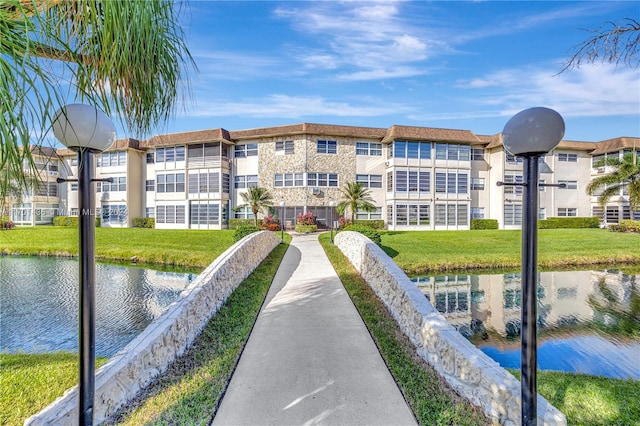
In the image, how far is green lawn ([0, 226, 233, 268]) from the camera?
13406 mm

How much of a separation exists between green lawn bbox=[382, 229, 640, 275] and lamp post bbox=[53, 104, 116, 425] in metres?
10.7

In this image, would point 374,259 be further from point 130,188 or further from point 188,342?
point 130,188

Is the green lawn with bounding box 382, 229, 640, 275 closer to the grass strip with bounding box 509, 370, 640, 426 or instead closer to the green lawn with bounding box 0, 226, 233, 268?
the grass strip with bounding box 509, 370, 640, 426

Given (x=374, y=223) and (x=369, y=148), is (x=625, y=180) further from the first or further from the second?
(x=369, y=148)

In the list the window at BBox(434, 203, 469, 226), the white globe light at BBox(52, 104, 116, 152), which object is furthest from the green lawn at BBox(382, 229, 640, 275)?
the white globe light at BBox(52, 104, 116, 152)

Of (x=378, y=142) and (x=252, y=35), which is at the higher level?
(x=378, y=142)

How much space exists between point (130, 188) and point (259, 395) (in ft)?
99.1

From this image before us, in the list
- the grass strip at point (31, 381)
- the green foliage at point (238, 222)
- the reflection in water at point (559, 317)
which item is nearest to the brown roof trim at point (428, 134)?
the green foliage at point (238, 222)

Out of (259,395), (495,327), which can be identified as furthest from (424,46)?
(259,395)

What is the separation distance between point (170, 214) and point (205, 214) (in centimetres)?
361

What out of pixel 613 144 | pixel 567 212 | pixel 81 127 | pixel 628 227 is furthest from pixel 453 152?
pixel 81 127

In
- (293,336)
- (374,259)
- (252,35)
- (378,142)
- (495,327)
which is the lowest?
(495,327)

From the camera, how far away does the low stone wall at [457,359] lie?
2.70m

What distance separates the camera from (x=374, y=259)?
7.81 metres
